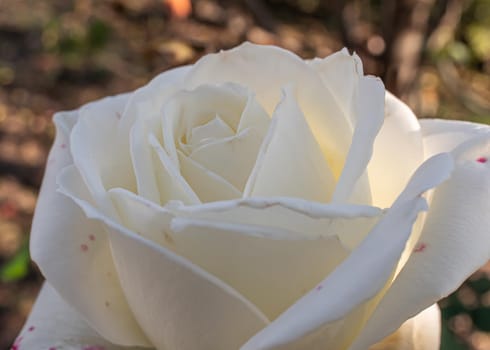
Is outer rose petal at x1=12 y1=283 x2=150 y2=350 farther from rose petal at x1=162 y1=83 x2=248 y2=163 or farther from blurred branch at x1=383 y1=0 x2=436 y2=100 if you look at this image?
blurred branch at x1=383 y1=0 x2=436 y2=100

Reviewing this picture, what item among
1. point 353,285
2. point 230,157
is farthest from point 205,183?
point 353,285

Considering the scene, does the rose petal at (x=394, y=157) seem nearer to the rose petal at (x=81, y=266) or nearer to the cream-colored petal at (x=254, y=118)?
the cream-colored petal at (x=254, y=118)

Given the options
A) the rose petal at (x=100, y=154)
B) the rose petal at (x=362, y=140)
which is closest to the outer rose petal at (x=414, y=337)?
the rose petal at (x=362, y=140)

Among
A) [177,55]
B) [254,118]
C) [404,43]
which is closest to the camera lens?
[254,118]

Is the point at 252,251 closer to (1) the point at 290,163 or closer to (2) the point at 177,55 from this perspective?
(1) the point at 290,163

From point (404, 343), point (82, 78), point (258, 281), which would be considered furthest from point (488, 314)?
point (82, 78)

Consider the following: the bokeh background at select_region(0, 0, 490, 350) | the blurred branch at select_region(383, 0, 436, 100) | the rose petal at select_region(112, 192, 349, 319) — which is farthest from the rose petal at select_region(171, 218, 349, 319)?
the blurred branch at select_region(383, 0, 436, 100)
